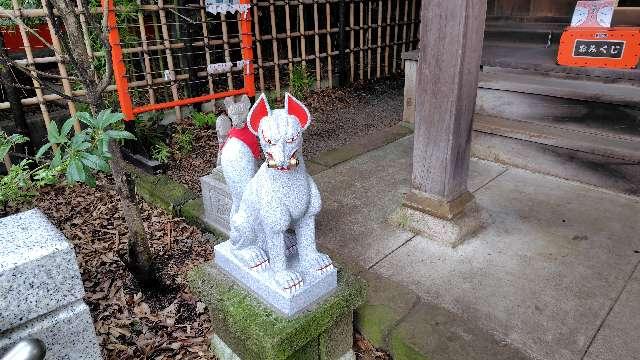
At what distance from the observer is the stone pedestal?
1.45 metres

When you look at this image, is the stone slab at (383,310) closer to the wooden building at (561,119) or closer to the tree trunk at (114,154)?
the tree trunk at (114,154)

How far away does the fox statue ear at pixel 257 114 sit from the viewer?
187 centimetres

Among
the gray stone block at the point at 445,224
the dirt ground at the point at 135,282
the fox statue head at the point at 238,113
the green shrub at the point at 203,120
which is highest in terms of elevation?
Result: the fox statue head at the point at 238,113

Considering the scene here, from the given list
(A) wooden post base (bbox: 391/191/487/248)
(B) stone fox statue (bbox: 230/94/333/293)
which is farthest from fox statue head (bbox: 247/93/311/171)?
(A) wooden post base (bbox: 391/191/487/248)

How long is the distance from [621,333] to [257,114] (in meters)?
2.26

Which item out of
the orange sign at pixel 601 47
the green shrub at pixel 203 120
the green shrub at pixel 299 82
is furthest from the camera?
→ the green shrub at pixel 299 82

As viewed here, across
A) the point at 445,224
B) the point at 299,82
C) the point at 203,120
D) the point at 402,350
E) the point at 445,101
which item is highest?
the point at 445,101

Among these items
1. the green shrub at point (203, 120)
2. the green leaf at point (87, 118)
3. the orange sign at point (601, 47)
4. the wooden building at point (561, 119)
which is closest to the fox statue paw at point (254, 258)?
the green leaf at point (87, 118)

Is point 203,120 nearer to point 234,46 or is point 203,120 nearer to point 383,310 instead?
point 234,46

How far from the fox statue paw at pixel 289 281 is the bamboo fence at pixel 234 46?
379 centimetres

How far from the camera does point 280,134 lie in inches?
69.1

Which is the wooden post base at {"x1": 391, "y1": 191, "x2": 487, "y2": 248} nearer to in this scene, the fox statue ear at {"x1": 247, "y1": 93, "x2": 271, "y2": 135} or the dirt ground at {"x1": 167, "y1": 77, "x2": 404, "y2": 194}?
the fox statue ear at {"x1": 247, "y1": 93, "x2": 271, "y2": 135}

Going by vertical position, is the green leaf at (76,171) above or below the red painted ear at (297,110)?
below

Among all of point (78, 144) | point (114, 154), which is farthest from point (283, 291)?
point (114, 154)
